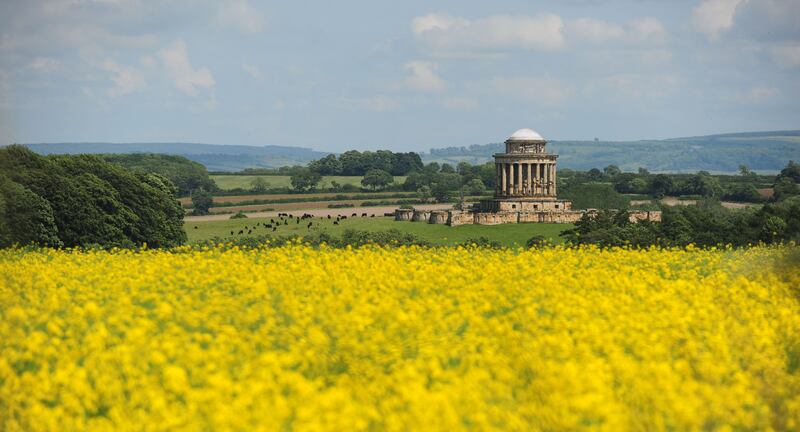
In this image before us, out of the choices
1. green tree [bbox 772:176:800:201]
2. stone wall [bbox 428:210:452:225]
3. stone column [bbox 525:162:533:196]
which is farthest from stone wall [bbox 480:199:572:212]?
green tree [bbox 772:176:800:201]

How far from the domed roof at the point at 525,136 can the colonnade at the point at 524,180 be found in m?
A: 4.69

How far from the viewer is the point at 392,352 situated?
1669 centimetres

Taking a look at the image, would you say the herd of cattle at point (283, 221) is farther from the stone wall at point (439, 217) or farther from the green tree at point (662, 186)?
Result: the green tree at point (662, 186)

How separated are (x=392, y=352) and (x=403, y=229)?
325 ft

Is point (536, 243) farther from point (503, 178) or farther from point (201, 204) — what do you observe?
point (201, 204)

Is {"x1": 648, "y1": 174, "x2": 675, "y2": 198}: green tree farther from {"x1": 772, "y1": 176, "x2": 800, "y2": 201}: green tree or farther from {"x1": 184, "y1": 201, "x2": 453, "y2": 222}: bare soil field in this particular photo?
{"x1": 184, "y1": 201, "x2": 453, "y2": 222}: bare soil field

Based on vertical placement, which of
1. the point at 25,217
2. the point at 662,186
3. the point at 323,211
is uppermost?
the point at 25,217

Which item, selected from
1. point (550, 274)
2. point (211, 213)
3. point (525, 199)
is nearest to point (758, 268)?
point (550, 274)

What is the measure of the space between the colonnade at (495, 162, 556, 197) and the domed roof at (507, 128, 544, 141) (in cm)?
469

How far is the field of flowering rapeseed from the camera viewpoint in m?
13.8

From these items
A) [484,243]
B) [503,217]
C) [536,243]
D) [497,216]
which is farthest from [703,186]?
[484,243]

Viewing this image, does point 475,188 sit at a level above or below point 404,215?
above

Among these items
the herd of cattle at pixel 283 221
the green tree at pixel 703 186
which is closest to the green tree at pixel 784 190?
the green tree at pixel 703 186

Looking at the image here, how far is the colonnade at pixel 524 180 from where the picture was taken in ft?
467
